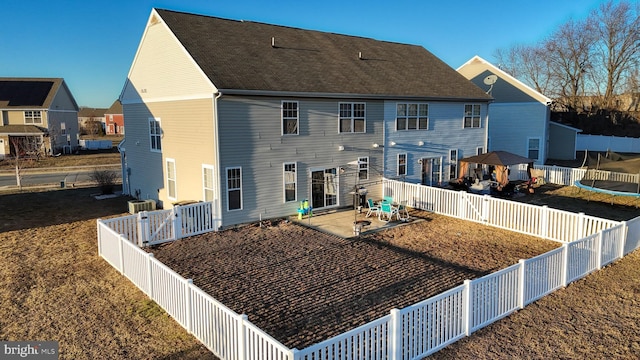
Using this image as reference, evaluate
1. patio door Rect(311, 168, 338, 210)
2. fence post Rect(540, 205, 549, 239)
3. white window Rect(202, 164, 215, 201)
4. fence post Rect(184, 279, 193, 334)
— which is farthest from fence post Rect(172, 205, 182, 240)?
fence post Rect(540, 205, 549, 239)

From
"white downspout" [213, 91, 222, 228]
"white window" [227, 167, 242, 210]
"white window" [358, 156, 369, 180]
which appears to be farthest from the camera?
"white window" [358, 156, 369, 180]

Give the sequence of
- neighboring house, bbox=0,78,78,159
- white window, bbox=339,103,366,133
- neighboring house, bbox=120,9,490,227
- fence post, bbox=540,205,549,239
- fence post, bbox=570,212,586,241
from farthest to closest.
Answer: neighboring house, bbox=0,78,78,159 < white window, bbox=339,103,366,133 < neighboring house, bbox=120,9,490,227 < fence post, bbox=540,205,549,239 < fence post, bbox=570,212,586,241

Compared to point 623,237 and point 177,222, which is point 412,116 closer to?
point 623,237

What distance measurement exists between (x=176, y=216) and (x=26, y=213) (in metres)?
8.44

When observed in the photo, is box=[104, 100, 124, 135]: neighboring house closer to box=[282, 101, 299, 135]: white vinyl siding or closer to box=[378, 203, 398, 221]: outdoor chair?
box=[282, 101, 299, 135]: white vinyl siding

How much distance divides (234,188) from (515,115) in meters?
22.7

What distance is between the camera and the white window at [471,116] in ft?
75.7

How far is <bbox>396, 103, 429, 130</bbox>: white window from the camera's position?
19.9m

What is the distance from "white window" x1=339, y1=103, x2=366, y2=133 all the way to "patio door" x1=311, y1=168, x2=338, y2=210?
6.34 feet

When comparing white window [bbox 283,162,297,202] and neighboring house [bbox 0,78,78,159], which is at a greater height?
neighboring house [bbox 0,78,78,159]

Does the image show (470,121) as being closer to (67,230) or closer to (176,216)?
(176,216)

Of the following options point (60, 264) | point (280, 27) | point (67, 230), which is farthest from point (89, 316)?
point (280, 27)

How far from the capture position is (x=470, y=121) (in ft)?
76.5

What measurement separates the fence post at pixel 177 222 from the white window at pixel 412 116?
10.7 meters
